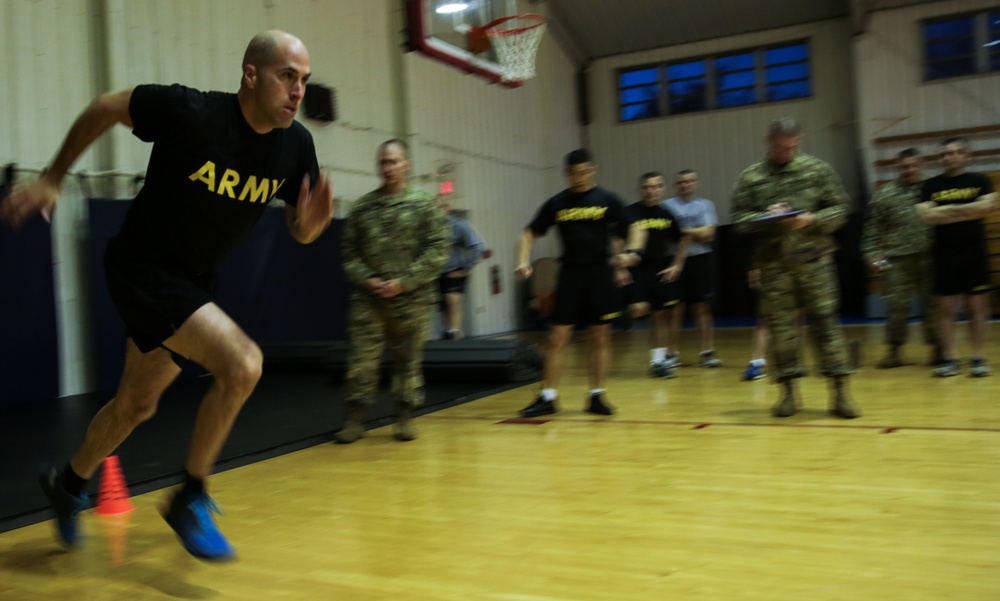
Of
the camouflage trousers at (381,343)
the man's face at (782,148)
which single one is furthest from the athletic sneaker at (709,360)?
the camouflage trousers at (381,343)

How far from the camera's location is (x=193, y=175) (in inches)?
107

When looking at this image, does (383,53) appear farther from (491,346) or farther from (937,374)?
(937,374)

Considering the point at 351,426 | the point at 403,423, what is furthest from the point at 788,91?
the point at 351,426

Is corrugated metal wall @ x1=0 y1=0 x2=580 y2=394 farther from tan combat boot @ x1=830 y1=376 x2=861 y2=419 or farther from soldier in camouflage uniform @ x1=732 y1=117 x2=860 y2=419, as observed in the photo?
tan combat boot @ x1=830 y1=376 x2=861 y2=419

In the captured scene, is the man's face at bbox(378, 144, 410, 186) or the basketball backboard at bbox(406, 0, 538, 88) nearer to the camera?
the man's face at bbox(378, 144, 410, 186)

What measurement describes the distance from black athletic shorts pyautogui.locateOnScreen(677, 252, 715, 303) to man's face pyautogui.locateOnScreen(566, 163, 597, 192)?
2682mm

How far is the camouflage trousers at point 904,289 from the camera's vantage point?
7.34 m

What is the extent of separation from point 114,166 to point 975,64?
13042mm

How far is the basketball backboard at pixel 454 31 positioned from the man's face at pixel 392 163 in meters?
5.23

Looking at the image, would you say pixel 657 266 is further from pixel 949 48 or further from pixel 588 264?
pixel 949 48

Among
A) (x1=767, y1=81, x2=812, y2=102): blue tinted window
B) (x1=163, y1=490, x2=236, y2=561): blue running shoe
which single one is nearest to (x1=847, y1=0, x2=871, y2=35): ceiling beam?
(x1=767, y1=81, x2=812, y2=102): blue tinted window

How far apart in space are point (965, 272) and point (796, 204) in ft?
7.07

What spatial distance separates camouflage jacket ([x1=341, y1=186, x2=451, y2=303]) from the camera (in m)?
5.11

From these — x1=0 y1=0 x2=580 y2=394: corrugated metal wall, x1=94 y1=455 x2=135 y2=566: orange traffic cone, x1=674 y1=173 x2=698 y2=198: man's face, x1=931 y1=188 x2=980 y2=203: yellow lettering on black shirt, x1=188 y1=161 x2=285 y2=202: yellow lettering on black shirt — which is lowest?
x1=94 y1=455 x2=135 y2=566: orange traffic cone
